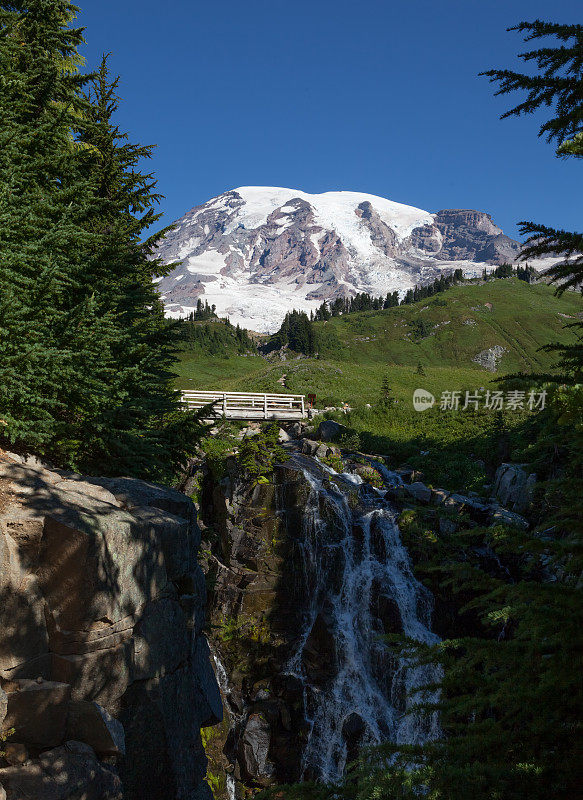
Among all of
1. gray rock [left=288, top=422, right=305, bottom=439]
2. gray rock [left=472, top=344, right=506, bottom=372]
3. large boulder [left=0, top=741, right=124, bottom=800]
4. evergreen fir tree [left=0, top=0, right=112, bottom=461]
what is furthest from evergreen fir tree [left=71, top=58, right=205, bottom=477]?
gray rock [left=472, top=344, right=506, bottom=372]

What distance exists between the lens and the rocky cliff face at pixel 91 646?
7.44 meters

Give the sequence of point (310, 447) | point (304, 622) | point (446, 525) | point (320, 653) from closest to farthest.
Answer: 1. point (320, 653)
2. point (304, 622)
3. point (446, 525)
4. point (310, 447)

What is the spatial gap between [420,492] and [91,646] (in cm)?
1901

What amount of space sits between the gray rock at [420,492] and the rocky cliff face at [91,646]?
1586 cm

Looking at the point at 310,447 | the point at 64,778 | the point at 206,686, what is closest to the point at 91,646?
the point at 64,778

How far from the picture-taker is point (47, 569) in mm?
8297

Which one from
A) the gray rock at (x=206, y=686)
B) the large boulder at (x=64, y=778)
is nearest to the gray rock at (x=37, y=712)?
the large boulder at (x=64, y=778)

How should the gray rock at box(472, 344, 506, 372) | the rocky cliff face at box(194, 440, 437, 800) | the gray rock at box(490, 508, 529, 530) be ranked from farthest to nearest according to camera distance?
the gray rock at box(472, 344, 506, 372)
the gray rock at box(490, 508, 529, 530)
the rocky cliff face at box(194, 440, 437, 800)

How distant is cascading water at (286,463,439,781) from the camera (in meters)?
17.9

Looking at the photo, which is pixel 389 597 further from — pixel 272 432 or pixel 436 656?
pixel 436 656

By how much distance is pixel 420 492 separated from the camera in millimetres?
24297

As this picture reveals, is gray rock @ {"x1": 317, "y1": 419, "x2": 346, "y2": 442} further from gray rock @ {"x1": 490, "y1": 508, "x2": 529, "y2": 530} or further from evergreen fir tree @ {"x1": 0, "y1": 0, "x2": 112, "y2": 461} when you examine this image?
evergreen fir tree @ {"x1": 0, "y1": 0, "x2": 112, "y2": 461}

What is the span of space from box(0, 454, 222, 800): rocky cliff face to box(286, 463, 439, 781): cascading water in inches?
344

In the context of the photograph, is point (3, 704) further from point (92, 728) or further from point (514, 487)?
point (514, 487)
